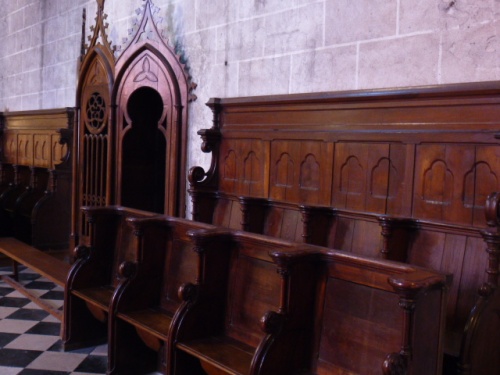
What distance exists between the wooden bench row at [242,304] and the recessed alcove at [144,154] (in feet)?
5.98

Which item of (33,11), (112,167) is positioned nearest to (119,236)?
(112,167)

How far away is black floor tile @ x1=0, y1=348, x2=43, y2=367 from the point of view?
3.45 metres

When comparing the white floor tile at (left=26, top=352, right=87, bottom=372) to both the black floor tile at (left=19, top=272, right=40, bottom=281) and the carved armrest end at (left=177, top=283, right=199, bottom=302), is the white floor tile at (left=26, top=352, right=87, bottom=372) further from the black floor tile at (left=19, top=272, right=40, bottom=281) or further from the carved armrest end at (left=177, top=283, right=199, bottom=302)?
the black floor tile at (left=19, top=272, right=40, bottom=281)

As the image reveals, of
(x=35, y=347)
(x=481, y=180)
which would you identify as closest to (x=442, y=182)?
(x=481, y=180)

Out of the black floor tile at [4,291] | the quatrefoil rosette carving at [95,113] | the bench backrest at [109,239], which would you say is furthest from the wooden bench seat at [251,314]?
the quatrefoil rosette carving at [95,113]

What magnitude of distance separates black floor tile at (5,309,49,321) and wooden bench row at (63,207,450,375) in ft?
2.74

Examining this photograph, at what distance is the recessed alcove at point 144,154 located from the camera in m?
5.50

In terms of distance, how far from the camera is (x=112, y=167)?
5504 millimetres

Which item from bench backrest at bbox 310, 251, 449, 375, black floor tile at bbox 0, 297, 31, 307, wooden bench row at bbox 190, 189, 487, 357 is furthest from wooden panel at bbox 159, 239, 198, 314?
black floor tile at bbox 0, 297, 31, 307

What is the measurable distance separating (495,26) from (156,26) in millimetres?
3153

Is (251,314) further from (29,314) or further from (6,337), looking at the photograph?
(29,314)

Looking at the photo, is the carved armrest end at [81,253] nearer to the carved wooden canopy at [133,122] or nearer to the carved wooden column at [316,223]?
the carved wooden canopy at [133,122]

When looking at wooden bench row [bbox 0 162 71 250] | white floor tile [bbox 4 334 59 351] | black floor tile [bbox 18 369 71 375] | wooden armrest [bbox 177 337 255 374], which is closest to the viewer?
wooden armrest [bbox 177 337 255 374]

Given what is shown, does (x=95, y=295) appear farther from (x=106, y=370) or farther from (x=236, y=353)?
(x=236, y=353)
